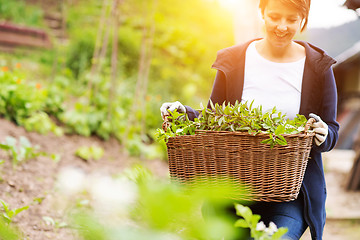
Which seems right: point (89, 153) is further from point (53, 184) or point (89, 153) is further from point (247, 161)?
point (247, 161)

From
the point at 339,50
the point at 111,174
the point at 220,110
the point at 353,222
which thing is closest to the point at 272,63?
the point at 220,110

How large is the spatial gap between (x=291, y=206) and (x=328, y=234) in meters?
3.35

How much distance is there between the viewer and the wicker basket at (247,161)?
141 cm

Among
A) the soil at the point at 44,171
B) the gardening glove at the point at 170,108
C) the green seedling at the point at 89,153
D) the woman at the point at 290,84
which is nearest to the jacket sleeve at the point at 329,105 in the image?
the woman at the point at 290,84

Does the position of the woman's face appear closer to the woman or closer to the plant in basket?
the woman

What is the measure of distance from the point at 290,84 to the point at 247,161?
44 cm

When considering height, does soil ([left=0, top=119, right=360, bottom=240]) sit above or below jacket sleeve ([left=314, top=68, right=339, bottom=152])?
below

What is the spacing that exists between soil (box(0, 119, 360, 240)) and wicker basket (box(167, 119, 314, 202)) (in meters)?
1.49

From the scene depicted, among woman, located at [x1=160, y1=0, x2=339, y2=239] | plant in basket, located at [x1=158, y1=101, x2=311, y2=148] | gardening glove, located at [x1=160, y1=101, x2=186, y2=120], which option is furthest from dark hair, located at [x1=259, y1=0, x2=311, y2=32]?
gardening glove, located at [x1=160, y1=101, x2=186, y2=120]

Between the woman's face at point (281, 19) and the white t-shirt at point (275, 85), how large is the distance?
0.14m

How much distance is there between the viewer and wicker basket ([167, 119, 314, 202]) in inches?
55.7

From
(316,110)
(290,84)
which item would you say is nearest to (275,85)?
(290,84)

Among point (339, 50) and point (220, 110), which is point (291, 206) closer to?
point (220, 110)

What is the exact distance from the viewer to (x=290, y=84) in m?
1.71
